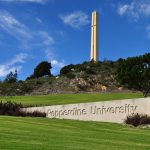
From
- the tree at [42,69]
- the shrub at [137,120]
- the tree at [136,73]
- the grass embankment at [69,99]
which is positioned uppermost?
the tree at [42,69]

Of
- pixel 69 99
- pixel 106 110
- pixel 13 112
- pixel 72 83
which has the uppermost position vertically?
pixel 72 83

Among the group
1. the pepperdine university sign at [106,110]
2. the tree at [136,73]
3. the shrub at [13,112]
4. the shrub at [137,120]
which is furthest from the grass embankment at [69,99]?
the shrub at [137,120]

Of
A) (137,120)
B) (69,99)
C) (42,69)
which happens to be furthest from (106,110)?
(42,69)

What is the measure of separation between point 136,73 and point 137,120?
31.7m

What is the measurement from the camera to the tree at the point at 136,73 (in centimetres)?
5912

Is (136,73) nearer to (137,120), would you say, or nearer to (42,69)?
(137,120)

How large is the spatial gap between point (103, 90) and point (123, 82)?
Answer: 28418 mm

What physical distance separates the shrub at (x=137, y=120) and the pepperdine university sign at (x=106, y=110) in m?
1.13

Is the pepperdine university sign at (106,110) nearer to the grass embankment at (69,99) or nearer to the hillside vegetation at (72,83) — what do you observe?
the grass embankment at (69,99)

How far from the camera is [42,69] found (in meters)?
115

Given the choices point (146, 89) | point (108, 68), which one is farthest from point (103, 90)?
point (146, 89)

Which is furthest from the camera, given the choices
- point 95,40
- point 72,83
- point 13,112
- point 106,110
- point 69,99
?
point 95,40

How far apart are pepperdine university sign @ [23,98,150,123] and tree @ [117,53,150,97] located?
899 inches

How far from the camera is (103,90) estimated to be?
8906 centimetres
